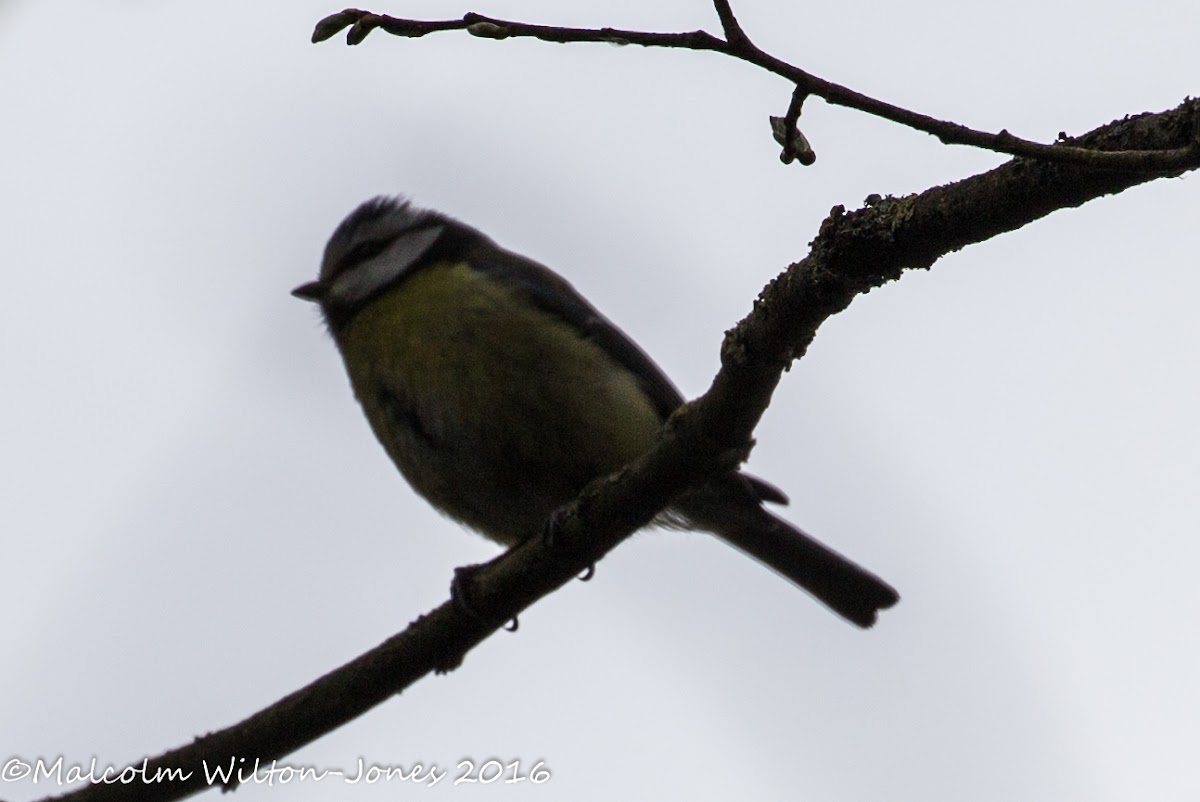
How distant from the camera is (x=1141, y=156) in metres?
2.37

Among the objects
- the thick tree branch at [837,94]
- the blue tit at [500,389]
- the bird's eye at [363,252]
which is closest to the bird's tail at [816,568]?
the blue tit at [500,389]

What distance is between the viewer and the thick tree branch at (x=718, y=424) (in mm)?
2715

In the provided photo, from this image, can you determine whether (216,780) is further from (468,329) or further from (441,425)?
(468,329)

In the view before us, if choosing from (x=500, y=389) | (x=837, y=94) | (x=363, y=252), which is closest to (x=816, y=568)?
(x=500, y=389)

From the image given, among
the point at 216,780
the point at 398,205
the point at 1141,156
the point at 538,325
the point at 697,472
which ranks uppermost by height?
the point at 398,205

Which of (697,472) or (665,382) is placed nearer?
(697,472)

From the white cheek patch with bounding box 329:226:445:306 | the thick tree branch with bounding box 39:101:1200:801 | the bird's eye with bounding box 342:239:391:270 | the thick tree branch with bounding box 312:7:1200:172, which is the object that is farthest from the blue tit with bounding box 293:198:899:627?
the thick tree branch with bounding box 312:7:1200:172

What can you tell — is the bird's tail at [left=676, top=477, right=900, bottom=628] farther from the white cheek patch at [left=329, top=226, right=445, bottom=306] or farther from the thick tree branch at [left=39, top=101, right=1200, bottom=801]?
the thick tree branch at [left=39, top=101, right=1200, bottom=801]

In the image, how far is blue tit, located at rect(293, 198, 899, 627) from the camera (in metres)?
4.61

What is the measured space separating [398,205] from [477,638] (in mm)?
2673

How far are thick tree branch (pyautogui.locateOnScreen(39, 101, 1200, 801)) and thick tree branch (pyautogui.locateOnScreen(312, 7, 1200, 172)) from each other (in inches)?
3.9

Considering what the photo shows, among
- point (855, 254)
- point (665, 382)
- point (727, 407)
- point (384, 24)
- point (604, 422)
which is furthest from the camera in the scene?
point (665, 382)

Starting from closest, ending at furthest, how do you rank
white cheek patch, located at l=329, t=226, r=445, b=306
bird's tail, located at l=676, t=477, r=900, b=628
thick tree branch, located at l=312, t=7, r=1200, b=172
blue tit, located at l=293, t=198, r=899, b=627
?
1. thick tree branch, located at l=312, t=7, r=1200, b=172
2. blue tit, located at l=293, t=198, r=899, b=627
3. white cheek patch, located at l=329, t=226, r=445, b=306
4. bird's tail, located at l=676, t=477, r=900, b=628

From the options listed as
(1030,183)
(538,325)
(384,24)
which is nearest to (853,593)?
(538,325)
